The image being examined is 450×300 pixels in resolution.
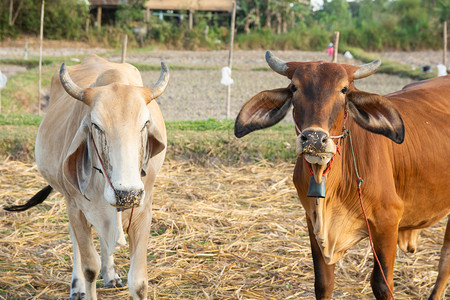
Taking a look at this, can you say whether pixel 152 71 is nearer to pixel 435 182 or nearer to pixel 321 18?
pixel 435 182

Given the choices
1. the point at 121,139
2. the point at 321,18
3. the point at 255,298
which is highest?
the point at 321,18

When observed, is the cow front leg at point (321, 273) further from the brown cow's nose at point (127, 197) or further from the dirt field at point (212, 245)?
the brown cow's nose at point (127, 197)

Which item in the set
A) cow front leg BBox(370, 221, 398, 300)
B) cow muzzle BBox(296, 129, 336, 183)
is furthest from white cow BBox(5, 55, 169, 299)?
cow front leg BBox(370, 221, 398, 300)

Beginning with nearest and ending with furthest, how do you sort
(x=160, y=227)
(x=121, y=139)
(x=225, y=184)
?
1. (x=121, y=139)
2. (x=160, y=227)
3. (x=225, y=184)

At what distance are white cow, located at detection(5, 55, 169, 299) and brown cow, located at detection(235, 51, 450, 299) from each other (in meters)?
0.54

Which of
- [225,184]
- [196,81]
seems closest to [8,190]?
[225,184]

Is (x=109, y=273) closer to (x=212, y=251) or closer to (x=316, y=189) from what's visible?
(x=212, y=251)

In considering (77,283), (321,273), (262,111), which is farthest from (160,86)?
(77,283)

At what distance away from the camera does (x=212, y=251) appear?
4.13m

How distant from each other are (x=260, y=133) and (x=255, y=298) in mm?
3787

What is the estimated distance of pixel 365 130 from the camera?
306 centimetres

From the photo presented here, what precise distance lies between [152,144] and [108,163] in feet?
1.32

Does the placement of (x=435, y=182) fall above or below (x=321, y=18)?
below

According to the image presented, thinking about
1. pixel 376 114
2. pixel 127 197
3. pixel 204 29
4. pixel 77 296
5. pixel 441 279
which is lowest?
pixel 77 296
